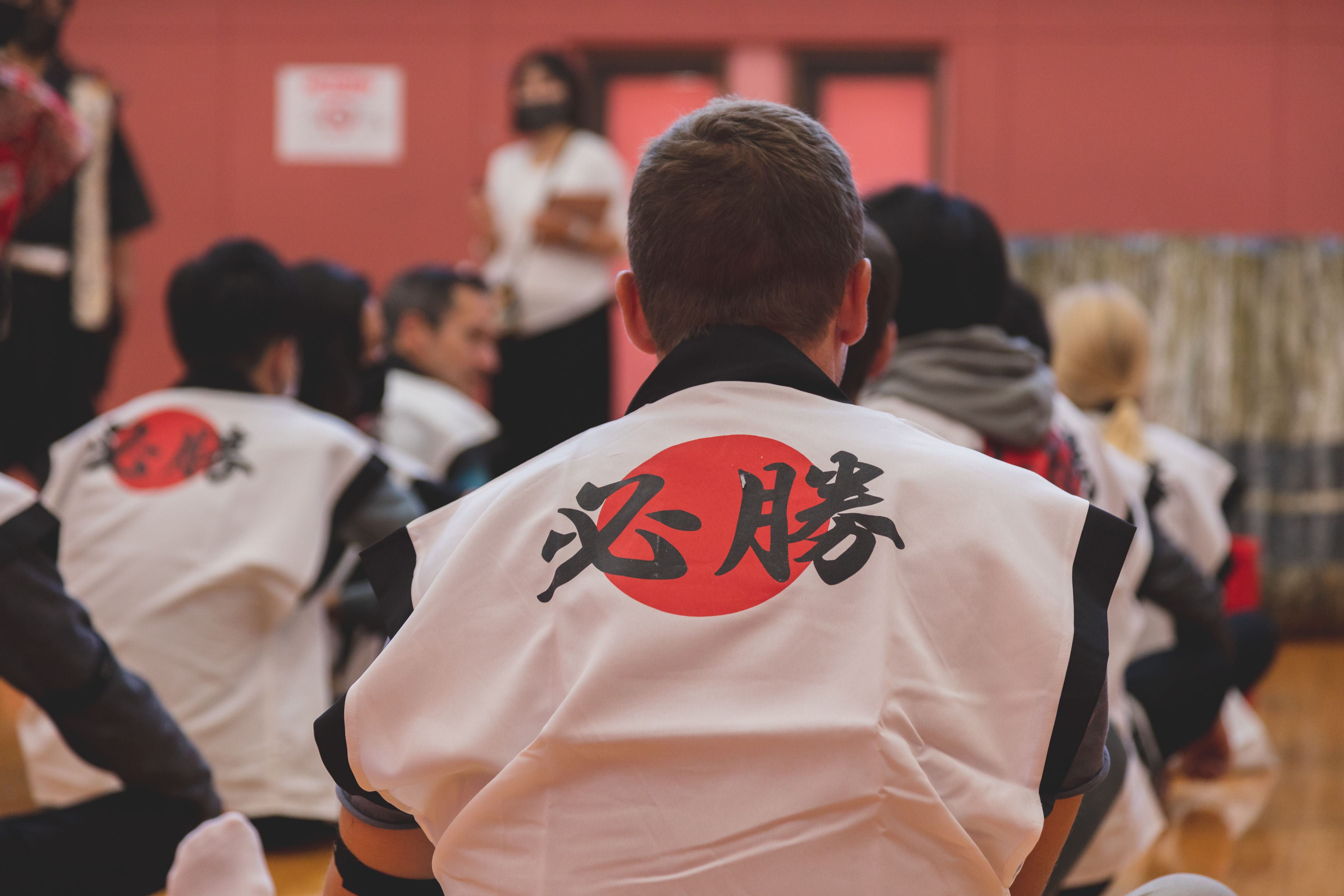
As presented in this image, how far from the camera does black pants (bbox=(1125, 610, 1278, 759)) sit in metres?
2.37

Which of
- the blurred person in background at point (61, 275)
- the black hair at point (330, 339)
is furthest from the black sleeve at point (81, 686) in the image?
the blurred person in background at point (61, 275)

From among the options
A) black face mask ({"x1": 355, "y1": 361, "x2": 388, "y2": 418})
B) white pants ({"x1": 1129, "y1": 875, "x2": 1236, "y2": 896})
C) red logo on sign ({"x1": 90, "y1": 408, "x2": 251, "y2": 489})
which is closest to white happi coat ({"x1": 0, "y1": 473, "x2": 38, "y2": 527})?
red logo on sign ({"x1": 90, "y1": 408, "x2": 251, "y2": 489})

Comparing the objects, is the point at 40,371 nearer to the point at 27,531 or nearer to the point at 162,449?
the point at 162,449

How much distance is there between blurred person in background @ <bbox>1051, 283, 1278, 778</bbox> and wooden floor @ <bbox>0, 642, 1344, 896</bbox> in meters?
0.11

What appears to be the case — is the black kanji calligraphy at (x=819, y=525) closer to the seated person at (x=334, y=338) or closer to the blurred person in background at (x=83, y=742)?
the blurred person in background at (x=83, y=742)

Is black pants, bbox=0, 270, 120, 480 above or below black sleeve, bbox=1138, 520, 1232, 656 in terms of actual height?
above

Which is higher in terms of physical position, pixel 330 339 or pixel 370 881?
pixel 330 339

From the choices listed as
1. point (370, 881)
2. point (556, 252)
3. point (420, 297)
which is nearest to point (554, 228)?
point (556, 252)

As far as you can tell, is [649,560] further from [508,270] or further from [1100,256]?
[1100,256]

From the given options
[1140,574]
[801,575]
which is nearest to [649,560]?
[801,575]

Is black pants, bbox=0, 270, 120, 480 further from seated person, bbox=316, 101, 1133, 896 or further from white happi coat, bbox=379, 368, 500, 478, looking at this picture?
seated person, bbox=316, 101, 1133, 896

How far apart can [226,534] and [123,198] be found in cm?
202

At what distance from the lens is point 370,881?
96 cm

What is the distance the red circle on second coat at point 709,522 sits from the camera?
0.82 meters
